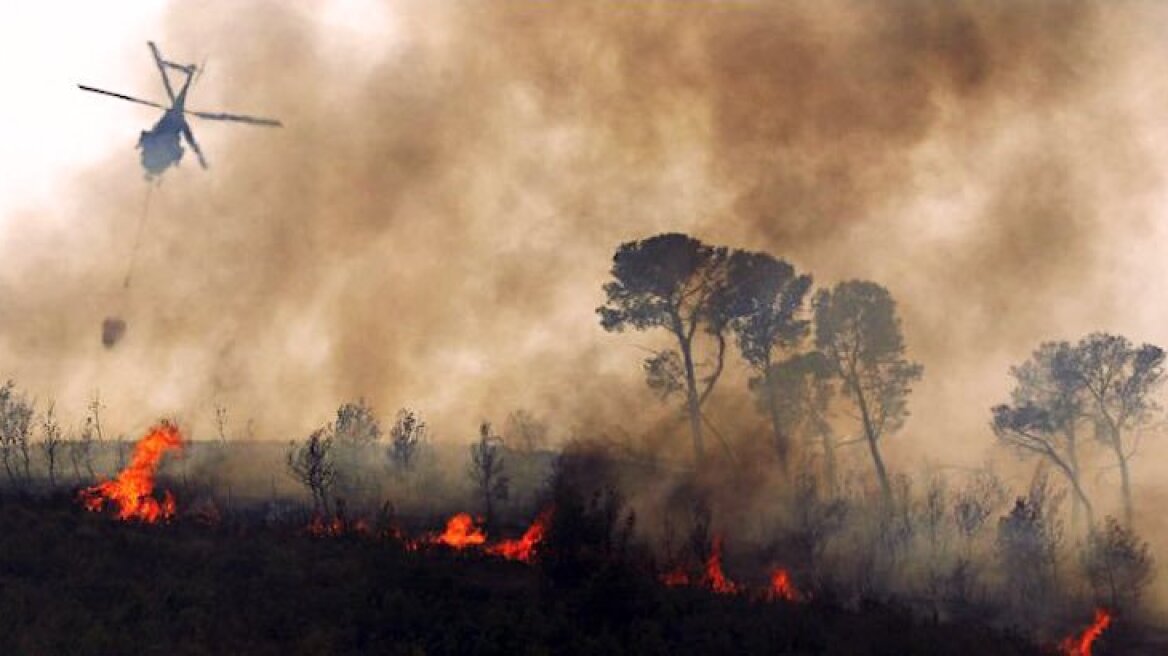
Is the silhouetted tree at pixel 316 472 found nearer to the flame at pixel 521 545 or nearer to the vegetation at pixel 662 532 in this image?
the vegetation at pixel 662 532

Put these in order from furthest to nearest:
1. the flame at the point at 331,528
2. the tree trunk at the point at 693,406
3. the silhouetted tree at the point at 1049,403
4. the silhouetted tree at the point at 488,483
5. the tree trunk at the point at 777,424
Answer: the tree trunk at the point at 777,424, the tree trunk at the point at 693,406, the silhouetted tree at the point at 1049,403, the silhouetted tree at the point at 488,483, the flame at the point at 331,528

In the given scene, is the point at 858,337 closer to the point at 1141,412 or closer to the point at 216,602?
the point at 1141,412

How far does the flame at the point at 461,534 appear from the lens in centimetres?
4470

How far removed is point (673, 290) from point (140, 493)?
34.4 m

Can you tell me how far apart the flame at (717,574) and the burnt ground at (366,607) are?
16.7ft

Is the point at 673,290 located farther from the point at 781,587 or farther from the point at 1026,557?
the point at 1026,557

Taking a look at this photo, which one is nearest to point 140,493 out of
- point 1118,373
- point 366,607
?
point 366,607

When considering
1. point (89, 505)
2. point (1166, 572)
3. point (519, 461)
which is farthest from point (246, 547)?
point (1166, 572)

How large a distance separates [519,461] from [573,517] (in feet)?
127

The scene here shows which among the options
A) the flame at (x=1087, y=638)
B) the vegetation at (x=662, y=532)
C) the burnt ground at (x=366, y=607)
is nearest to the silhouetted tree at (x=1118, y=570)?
the vegetation at (x=662, y=532)

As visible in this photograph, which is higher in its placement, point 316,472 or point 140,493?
point 316,472

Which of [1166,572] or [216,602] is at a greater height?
[216,602]

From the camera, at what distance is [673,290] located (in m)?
60.4

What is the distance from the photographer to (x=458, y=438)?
91.4m
